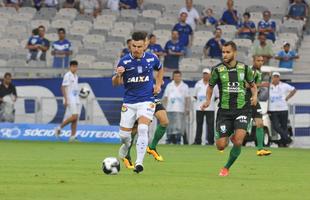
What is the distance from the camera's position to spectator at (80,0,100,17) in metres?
37.9

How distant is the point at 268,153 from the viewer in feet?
78.6

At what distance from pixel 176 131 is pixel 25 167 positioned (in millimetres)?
13195

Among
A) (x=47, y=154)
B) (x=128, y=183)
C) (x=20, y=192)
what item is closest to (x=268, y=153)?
(x=47, y=154)

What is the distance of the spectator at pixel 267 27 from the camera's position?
33.7 meters

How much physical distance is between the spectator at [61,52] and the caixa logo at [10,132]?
278 centimetres

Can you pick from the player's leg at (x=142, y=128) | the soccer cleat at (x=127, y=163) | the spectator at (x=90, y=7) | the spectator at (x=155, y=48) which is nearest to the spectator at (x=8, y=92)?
the spectator at (x=155, y=48)

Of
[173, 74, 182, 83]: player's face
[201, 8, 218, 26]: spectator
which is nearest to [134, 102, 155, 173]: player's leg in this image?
[173, 74, 182, 83]: player's face

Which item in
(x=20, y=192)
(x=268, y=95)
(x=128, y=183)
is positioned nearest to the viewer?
(x=20, y=192)

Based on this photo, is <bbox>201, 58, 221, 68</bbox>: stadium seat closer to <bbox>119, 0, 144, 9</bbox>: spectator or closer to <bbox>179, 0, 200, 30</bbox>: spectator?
<bbox>179, 0, 200, 30</bbox>: spectator

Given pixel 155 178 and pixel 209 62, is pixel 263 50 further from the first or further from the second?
pixel 155 178

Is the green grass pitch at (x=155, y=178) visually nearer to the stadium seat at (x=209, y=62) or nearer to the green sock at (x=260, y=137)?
the green sock at (x=260, y=137)

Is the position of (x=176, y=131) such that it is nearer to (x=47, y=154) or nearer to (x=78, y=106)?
(x=78, y=106)

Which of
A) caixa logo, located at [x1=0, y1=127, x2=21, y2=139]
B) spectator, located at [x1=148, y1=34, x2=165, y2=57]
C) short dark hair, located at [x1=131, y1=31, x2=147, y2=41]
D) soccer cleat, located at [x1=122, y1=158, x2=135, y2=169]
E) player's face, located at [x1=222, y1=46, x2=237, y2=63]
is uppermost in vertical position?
short dark hair, located at [x1=131, y1=31, x2=147, y2=41]

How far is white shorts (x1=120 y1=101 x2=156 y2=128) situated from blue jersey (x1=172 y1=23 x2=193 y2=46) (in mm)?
16944
